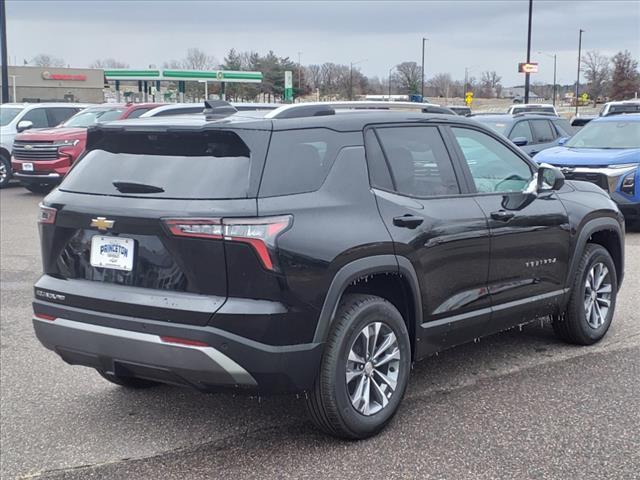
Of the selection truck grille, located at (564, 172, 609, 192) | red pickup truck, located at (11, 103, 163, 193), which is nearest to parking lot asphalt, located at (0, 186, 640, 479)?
truck grille, located at (564, 172, 609, 192)

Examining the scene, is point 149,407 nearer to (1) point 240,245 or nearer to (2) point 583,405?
(1) point 240,245

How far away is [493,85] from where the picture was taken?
104438 millimetres

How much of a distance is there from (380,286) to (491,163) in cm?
154

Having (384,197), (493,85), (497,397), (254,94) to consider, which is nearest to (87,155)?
(384,197)

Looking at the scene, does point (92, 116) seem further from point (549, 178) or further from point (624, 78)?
point (624, 78)

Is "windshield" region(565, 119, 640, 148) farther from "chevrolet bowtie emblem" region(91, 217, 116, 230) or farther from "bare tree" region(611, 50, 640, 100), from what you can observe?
"bare tree" region(611, 50, 640, 100)

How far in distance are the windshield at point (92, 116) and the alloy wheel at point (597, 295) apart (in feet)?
42.4

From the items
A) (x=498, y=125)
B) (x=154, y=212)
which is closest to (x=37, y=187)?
(x=498, y=125)

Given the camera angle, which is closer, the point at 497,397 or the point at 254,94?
the point at 497,397

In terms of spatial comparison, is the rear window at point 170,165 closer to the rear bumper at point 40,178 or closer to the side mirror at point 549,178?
the side mirror at point 549,178

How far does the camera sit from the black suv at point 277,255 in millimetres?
3824

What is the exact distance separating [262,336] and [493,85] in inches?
4150

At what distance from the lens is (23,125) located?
1803 centimetres

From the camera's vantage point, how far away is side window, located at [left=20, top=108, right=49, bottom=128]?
64.9ft
